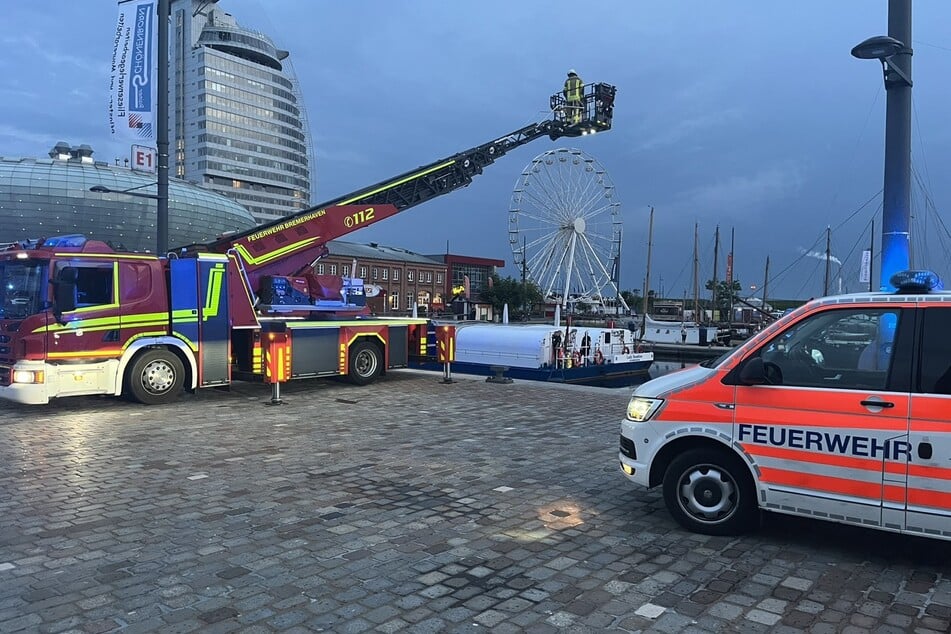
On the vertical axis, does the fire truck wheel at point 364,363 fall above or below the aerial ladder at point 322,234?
below

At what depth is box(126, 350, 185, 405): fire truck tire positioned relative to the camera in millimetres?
10852

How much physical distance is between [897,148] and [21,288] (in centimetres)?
1322

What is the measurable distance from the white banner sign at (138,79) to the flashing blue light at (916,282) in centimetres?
1407

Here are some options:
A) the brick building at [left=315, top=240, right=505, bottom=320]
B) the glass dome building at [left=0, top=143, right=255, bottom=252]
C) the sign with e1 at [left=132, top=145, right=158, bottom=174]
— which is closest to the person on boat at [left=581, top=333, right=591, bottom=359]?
the sign with e1 at [left=132, top=145, right=158, bottom=174]

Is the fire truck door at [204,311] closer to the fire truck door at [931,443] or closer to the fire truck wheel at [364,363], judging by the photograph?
the fire truck wheel at [364,363]

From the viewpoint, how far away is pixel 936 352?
13.9ft

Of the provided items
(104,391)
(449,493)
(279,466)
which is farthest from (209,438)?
(449,493)

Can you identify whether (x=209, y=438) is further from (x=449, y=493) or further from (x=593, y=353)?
(x=593, y=353)

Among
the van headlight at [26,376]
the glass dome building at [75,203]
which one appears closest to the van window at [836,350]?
the van headlight at [26,376]

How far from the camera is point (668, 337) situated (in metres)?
43.5

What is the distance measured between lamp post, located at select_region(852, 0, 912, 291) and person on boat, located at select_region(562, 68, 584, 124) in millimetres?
10691

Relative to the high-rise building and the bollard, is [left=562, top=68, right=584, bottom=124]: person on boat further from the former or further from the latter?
the high-rise building

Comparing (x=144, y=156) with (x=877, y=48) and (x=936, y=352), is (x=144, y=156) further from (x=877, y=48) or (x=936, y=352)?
(x=936, y=352)

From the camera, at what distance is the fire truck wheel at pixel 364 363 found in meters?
14.0
